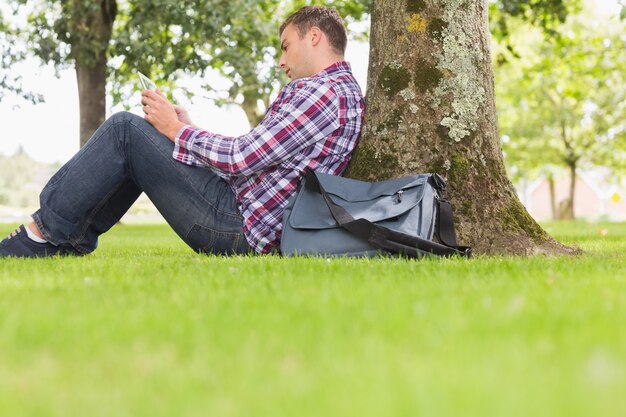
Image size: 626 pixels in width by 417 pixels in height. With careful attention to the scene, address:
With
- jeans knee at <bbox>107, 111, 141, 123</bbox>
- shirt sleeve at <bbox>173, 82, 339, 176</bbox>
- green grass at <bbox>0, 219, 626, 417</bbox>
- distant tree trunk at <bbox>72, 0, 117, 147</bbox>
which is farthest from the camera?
distant tree trunk at <bbox>72, 0, 117, 147</bbox>

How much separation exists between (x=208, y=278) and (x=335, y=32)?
7.19 feet

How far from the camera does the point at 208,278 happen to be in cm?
402

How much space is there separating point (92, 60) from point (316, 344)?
1591cm

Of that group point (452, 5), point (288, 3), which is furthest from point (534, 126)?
point (452, 5)

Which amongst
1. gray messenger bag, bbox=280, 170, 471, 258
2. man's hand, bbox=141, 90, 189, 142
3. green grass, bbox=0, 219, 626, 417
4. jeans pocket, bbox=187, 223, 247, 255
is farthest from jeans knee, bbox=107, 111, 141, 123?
green grass, bbox=0, 219, 626, 417

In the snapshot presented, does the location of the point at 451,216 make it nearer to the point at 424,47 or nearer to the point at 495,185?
the point at 495,185

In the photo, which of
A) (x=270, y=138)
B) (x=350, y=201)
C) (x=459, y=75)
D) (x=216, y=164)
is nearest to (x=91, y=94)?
(x=459, y=75)

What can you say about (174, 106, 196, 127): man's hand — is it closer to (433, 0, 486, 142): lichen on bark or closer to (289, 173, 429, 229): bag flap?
(289, 173, 429, 229): bag flap

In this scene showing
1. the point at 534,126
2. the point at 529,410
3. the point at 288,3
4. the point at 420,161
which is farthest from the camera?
the point at 534,126

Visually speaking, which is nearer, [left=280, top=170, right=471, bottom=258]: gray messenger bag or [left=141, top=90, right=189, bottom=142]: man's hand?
[left=280, top=170, right=471, bottom=258]: gray messenger bag

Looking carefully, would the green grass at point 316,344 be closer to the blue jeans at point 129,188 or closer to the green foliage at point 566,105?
the blue jeans at point 129,188

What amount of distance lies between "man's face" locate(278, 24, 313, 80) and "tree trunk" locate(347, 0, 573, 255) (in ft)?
2.10

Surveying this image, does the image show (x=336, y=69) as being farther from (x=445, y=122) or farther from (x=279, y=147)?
(x=445, y=122)

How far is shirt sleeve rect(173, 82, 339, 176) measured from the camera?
5.06 m
